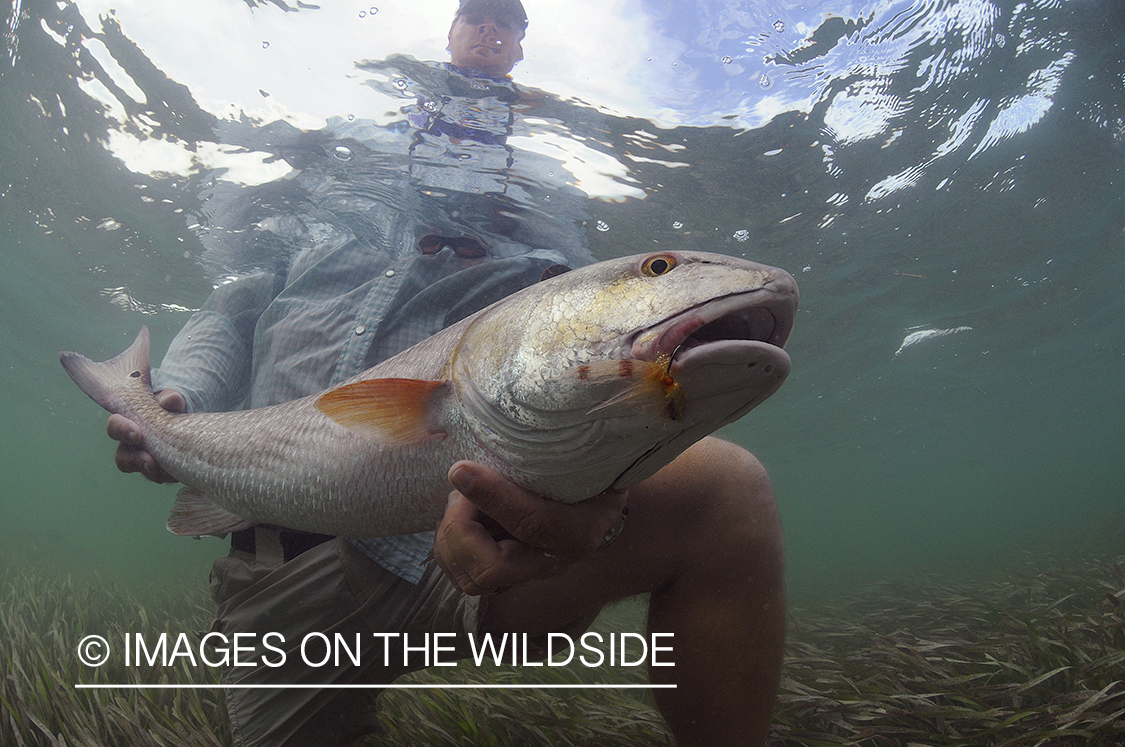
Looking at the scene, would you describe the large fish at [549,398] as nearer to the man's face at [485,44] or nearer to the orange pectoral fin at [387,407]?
the orange pectoral fin at [387,407]

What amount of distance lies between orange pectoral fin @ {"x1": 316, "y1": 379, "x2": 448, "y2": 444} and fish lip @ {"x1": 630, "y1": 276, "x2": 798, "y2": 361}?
66cm

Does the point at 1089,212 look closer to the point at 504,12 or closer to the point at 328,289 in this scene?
the point at 504,12

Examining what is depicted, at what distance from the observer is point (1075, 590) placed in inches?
268

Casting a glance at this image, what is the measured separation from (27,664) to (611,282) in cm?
552

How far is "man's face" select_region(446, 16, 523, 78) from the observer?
5.18 metres

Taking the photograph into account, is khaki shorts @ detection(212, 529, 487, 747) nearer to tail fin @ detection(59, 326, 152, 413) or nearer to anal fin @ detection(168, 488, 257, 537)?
anal fin @ detection(168, 488, 257, 537)

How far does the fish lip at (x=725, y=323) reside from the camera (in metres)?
1.06

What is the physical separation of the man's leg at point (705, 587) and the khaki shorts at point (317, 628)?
38 cm

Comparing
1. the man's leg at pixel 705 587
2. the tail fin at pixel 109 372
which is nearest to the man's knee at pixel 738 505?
the man's leg at pixel 705 587

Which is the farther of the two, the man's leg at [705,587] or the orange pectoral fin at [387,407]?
the man's leg at [705,587]

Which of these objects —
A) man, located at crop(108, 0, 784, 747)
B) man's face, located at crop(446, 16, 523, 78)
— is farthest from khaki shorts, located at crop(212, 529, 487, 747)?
man's face, located at crop(446, 16, 523, 78)

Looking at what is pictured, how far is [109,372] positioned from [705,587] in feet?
10.00

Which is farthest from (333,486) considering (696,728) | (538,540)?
(696,728)

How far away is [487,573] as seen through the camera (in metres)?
1.39
